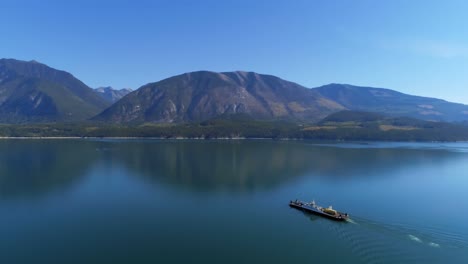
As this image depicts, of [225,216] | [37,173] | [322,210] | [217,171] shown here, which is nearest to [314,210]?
[322,210]

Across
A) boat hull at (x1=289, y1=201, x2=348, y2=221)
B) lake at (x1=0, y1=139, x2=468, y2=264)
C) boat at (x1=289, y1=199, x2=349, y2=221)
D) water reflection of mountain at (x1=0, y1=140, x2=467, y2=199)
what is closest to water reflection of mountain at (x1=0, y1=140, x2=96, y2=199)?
water reflection of mountain at (x1=0, y1=140, x2=467, y2=199)

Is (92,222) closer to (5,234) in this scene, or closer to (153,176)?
(5,234)

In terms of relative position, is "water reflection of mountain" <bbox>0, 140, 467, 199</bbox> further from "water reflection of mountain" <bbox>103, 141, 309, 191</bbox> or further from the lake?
the lake

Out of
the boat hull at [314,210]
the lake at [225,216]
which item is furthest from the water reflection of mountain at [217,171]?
the boat hull at [314,210]

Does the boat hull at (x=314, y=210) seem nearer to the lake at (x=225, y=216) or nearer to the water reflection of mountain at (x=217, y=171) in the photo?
the lake at (x=225, y=216)

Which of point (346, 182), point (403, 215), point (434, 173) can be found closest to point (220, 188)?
point (346, 182)

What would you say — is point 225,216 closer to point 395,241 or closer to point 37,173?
point 395,241

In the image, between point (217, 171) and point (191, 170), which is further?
point (191, 170)
